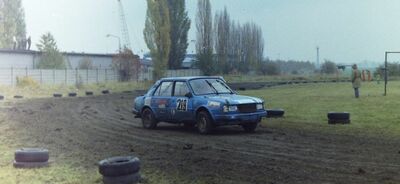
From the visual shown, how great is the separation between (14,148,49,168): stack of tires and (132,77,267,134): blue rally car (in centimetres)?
560

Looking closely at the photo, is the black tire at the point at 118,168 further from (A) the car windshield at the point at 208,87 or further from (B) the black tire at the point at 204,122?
(A) the car windshield at the point at 208,87

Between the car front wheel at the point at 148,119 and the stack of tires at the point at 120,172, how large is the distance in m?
8.18

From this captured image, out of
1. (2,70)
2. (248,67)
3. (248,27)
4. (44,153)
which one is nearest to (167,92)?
(44,153)

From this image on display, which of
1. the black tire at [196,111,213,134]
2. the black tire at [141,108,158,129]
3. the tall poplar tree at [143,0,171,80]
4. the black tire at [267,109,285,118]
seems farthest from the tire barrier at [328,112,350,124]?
the tall poplar tree at [143,0,171,80]

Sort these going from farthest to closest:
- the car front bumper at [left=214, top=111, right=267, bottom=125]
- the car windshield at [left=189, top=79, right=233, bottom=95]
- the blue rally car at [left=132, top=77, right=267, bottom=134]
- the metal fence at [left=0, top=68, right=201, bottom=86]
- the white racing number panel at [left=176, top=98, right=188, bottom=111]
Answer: the metal fence at [left=0, top=68, right=201, bottom=86] → the car windshield at [left=189, top=79, right=233, bottom=95] → the white racing number panel at [left=176, top=98, right=188, bottom=111] → the blue rally car at [left=132, top=77, right=267, bottom=134] → the car front bumper at [left=214, top=111, right=267, bottom=125]

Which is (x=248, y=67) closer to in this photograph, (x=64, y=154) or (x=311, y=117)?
(x=311, y=117)

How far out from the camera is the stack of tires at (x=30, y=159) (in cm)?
995

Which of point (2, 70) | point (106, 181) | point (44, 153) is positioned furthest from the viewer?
point (2, 70)

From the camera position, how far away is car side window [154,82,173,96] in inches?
651

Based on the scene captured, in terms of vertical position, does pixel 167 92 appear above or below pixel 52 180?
above

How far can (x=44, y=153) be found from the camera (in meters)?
10.1

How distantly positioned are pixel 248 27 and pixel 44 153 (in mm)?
100266

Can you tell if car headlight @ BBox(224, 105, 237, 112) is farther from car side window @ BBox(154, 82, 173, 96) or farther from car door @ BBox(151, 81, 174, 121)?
car side window @ BBox(154, 82, 173, 96)

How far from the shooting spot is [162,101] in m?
16.5
